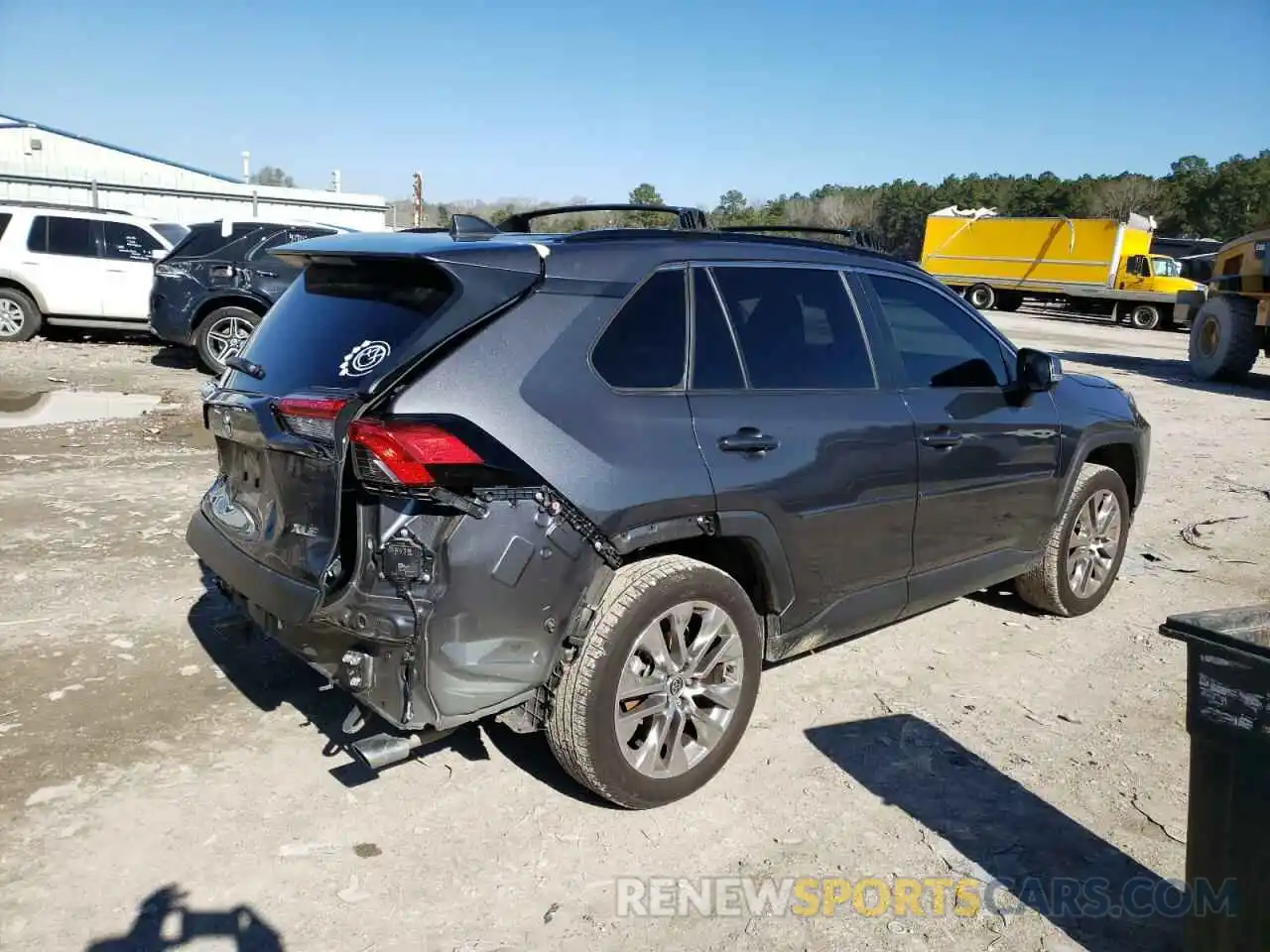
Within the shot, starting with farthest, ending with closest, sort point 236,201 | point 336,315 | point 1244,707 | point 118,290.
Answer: point 236,201
point 118,290
point 336,315
point 1244,707

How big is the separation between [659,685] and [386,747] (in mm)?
866

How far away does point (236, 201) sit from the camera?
29.7 meters

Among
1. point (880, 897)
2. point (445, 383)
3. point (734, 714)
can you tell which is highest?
point (445, 383)

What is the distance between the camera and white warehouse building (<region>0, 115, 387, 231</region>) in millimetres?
27453

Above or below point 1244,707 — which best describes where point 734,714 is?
below

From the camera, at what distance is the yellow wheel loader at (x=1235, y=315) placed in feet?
46.5

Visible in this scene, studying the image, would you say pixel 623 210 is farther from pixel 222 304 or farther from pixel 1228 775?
pixel 222 304

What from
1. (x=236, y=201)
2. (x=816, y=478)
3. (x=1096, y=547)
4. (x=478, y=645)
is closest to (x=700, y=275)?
(x=816, y=478)

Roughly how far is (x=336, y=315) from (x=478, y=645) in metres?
1.18

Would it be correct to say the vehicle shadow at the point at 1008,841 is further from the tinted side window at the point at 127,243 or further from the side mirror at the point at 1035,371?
Answer: the tinted side window at the point at 127,243

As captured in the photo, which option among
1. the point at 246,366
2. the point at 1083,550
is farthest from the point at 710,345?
the point at 1083,550

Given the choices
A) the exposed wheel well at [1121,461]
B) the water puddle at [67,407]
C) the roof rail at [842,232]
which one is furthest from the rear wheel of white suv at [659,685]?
the water puddle at [67,407]

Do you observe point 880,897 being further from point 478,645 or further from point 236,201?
point 236,201

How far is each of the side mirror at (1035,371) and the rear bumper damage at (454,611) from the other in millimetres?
2480
